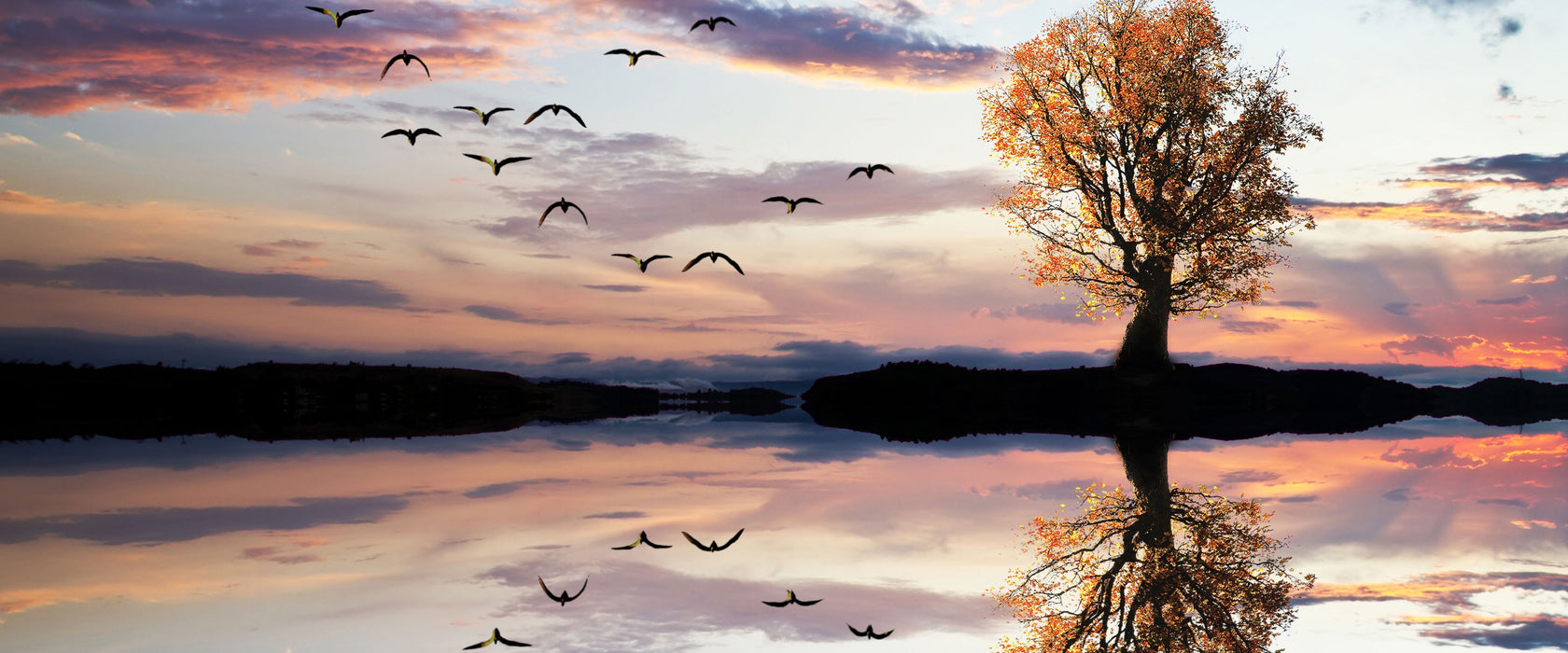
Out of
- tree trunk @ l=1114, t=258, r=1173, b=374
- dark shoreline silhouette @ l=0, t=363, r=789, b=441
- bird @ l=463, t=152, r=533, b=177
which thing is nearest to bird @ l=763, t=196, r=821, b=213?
bird @ l=463, t=152, r=533, b=177

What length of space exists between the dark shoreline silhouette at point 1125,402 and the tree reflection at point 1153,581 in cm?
1717

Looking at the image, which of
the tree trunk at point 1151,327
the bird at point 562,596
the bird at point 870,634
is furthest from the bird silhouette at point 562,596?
the tree trunk at point 1151,327

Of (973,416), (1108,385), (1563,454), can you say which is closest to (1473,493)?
(1563,454)

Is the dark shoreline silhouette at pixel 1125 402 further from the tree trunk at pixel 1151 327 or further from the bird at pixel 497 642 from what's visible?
the bird at pixel 497 642

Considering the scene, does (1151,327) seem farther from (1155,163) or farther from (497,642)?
(497,642)

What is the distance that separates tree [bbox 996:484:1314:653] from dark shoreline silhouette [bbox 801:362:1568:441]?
57.4ft

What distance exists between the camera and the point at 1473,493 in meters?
20.8

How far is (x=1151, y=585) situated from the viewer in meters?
12.1

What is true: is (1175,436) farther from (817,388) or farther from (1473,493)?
(817,388)

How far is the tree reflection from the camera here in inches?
428

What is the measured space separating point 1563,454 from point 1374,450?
6482mm

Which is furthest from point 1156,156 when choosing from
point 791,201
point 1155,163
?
point 791,201

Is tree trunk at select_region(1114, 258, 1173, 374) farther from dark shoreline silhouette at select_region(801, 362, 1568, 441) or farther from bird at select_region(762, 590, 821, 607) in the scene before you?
bird at select_region(762, 590, 821, 607)

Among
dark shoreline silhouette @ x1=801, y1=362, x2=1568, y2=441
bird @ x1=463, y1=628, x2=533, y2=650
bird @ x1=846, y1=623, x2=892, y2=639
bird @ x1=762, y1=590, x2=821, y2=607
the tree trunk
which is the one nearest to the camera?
bird @ x1=463, y1=628, x2=533, y2=650
